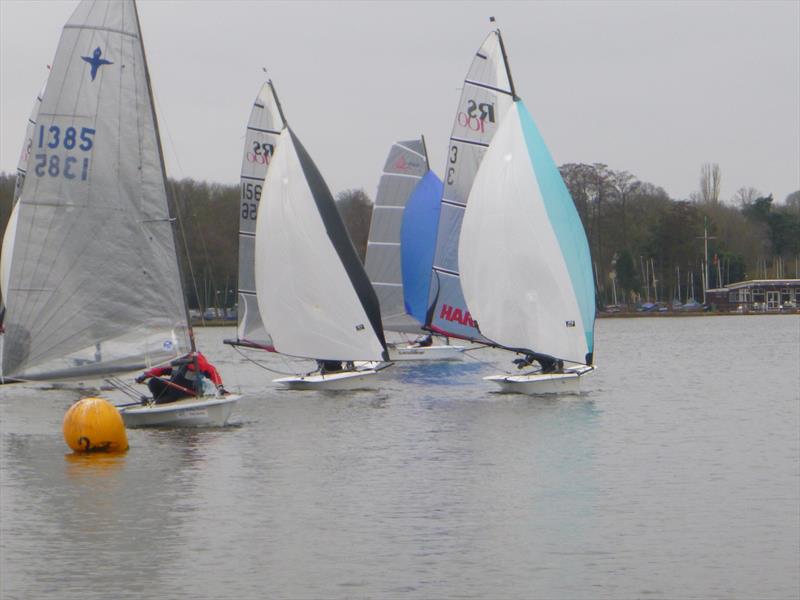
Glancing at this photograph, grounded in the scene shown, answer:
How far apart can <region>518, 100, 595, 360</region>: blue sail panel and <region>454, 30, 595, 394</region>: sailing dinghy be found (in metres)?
0.02

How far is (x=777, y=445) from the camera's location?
2506 centimetres

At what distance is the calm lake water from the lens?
46.6 feet

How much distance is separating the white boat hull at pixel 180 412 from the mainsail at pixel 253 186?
11.6m

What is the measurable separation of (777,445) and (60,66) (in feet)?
43.0

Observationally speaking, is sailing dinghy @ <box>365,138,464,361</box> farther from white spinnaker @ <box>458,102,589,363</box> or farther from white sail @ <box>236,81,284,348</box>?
white spinnaker @ <box>458,102,589,363</box>

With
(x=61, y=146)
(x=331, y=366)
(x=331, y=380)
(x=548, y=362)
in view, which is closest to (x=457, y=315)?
(x=331, y=366)

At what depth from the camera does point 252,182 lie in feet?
124

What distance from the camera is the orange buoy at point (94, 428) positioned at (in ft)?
75.3

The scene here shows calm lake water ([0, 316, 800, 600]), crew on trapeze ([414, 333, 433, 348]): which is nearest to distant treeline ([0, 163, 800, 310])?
crew on trapeze ([414, 333, 433, 348])

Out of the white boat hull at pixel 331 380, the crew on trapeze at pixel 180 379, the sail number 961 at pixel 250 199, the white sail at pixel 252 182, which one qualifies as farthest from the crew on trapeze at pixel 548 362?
the crew on trapeze at pixel 180 379

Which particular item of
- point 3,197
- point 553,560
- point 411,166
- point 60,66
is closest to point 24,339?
point 60,66

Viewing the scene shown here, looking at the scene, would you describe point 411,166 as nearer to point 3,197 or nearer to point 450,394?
point 450,394

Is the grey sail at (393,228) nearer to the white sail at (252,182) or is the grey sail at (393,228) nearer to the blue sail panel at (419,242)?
the blue sail panel at (419,242)

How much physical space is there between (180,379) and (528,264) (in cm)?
969
